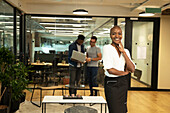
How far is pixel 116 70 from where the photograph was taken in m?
2.09

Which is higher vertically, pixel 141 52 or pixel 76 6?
pixel 76 6

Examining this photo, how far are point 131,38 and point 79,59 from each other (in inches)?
117

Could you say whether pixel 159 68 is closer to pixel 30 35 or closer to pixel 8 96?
pixel 30 35

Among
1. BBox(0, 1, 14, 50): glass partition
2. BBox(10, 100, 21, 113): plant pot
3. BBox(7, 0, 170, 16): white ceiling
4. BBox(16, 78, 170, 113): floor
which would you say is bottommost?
BBox(16, 78, 170, 113): floor

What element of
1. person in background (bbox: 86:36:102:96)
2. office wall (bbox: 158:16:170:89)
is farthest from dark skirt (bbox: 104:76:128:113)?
office wall (bbox: 158:16:170:89)

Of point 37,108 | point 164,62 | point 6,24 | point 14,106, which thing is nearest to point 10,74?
point 14,106

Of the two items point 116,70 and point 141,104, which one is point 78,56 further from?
point 116,70

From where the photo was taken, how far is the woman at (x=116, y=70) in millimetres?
2109

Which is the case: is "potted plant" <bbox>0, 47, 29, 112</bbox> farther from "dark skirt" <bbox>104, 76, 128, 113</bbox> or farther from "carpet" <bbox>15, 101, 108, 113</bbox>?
"dark skirt" <bbox>104, 76, 128, 113</bbox>

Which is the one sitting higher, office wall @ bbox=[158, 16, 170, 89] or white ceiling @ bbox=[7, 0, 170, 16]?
white ceiling @ bbox=[7, 0, 170, 16]

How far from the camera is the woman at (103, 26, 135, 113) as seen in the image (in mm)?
2109

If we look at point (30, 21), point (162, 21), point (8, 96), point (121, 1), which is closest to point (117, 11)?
point (121, 1)

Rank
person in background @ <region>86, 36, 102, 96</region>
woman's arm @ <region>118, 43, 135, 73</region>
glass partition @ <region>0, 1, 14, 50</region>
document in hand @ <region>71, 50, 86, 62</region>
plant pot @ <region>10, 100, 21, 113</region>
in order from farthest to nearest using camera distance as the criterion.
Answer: person in background @ <region>86, 36, 102, 96</region>
document in hand @ <region>71, 50, 86, 62</region>
glass partition @ <region>0, 1, 14, 50</region>
plant pot @ <region>10, 100, 21, 113</region>
woman's arm @ <region>118, 43, 135, 73</region>

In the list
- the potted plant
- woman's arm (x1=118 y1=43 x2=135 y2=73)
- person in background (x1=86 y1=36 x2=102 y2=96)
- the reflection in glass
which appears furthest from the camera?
the reflection in glass
